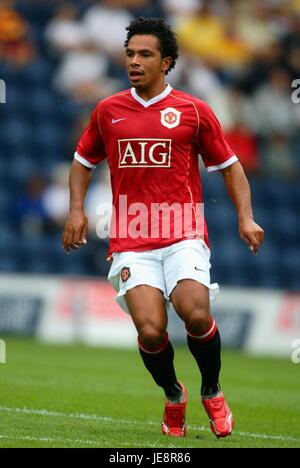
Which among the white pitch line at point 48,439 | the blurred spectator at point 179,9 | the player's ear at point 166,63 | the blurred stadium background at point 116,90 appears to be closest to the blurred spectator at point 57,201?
the blurred stadium background at point 116,90

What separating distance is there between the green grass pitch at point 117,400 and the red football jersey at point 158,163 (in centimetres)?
120

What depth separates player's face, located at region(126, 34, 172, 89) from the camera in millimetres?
7152

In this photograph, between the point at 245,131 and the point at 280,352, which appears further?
the point at 245,131

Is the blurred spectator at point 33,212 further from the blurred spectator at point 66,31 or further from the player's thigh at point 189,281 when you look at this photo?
the player's thigh at point 189,281

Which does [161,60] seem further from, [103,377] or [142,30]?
[103,377]

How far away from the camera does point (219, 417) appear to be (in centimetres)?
704

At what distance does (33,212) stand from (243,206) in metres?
10.1

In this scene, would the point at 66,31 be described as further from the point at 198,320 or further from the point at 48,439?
the point at 48,439

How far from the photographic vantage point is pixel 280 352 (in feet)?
50.3

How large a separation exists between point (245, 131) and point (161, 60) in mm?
11085

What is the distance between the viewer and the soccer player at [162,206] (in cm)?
703

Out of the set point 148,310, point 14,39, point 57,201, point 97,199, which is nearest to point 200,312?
point 148,310
